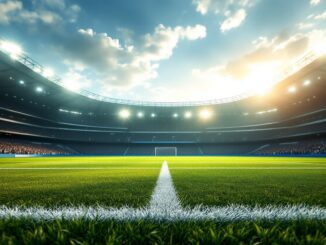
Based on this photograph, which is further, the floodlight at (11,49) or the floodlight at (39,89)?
the floodlight at (39,89)

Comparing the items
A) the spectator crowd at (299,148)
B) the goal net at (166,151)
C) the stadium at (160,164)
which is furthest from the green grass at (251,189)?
the goal net at (166,151)

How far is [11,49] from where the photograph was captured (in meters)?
21.9

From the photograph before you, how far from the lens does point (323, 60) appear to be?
78.4 ft

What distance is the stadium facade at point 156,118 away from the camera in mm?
31234

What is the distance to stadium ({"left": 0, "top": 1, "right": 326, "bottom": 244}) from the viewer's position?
121cm

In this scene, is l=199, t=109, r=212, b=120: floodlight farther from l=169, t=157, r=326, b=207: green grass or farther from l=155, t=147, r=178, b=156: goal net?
l=169, t=157, r=326, b=207: green grass

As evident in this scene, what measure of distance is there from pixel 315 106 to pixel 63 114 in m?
54.1

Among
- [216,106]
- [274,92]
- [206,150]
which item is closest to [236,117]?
[216,106]

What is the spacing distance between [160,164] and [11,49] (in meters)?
23.6

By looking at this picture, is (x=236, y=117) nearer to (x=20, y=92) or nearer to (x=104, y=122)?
(x=104, y=122)

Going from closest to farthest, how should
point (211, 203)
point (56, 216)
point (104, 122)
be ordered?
point (56, 216)
point (211, 203)
point (104, 122)

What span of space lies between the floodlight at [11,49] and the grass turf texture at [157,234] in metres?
26.6

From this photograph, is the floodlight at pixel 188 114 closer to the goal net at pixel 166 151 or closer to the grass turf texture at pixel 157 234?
the goal net at pixel 166 151

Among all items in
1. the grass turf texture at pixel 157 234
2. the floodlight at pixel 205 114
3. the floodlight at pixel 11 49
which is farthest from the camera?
the floodlight at pixel 205 114
